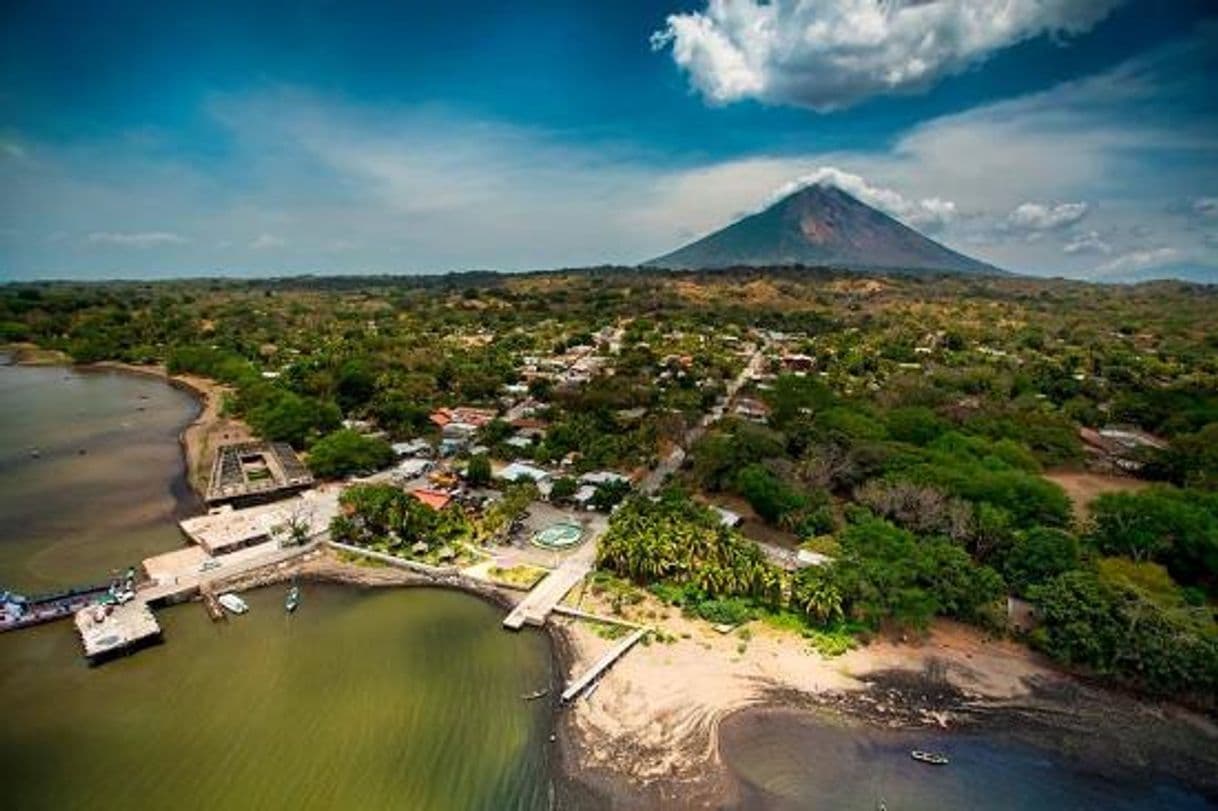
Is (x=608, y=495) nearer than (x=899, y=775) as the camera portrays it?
No

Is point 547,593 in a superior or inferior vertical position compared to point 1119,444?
superior

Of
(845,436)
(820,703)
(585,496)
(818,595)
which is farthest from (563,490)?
(845,436)

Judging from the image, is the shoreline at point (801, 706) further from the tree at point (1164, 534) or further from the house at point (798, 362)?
the house at point (798, 362)

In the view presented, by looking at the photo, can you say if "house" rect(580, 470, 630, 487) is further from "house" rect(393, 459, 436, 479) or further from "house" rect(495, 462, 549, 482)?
"house" rect(393, 459, 436, 479)

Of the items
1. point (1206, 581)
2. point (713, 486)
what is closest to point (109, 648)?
point (713, 486)

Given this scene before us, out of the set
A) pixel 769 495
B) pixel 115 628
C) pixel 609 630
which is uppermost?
pixel 769 495

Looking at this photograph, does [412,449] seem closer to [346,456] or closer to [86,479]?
[346,456]
